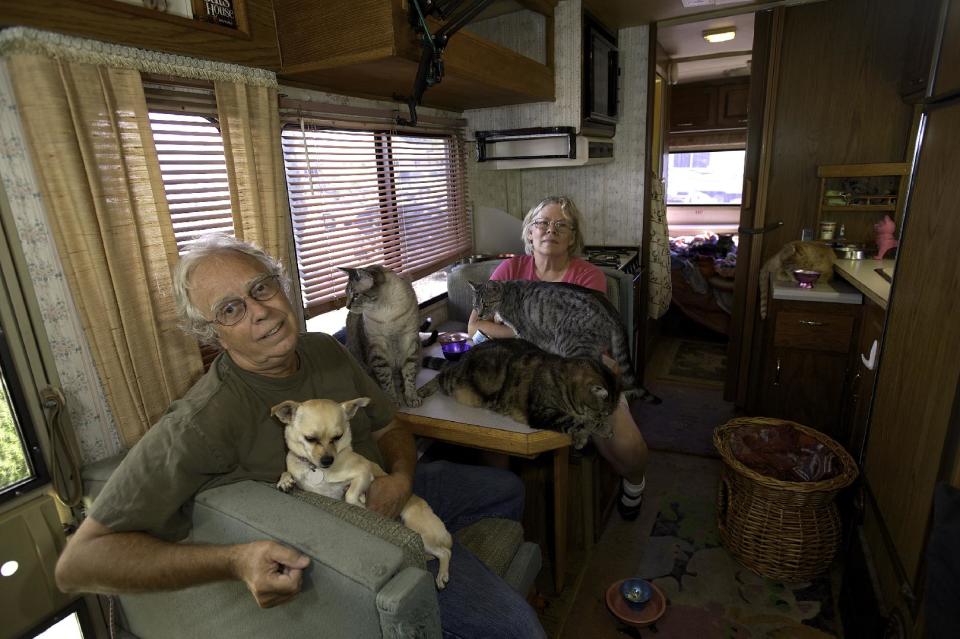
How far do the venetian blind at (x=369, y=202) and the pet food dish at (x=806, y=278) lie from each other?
1.86 m

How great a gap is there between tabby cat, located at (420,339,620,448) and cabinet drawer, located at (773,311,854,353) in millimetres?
1390

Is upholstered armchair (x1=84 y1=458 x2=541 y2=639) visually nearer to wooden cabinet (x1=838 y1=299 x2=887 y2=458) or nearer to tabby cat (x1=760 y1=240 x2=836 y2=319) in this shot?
wooden cabinet (x1=838 y1=299 x2=887 y2=458)

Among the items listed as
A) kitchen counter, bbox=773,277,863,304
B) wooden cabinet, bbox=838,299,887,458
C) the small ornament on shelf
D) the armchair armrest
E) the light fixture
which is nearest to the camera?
the armchair armrest

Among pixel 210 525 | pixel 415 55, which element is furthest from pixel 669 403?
pixel 210 525

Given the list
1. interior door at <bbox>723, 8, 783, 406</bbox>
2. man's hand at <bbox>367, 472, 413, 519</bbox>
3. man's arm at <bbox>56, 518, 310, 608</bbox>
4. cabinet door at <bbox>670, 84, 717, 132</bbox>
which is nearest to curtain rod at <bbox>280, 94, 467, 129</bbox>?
man's hand at <bbox>367, 472, 413, 519</bbox>

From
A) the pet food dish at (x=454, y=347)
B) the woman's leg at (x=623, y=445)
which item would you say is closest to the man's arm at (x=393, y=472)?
the pet food dish at (x=454, y=347)

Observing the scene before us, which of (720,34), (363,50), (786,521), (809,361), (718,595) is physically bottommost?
(718,595)

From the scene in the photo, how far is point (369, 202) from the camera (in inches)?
93.9

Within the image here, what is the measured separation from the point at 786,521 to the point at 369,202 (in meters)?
2.10

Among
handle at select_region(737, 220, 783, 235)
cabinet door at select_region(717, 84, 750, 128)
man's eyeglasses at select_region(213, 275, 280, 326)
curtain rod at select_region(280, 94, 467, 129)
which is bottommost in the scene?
handle at select_region(737, 220, 783, 235)

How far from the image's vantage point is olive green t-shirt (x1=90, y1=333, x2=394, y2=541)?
104 cm

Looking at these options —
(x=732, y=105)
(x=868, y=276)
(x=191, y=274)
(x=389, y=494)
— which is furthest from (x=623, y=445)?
(x=732, y=105)

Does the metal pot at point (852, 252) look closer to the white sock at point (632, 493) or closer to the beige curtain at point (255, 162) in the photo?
the white sock at point (632, 493)

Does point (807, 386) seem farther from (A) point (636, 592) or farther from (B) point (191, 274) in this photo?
(B) point (191, 274)
